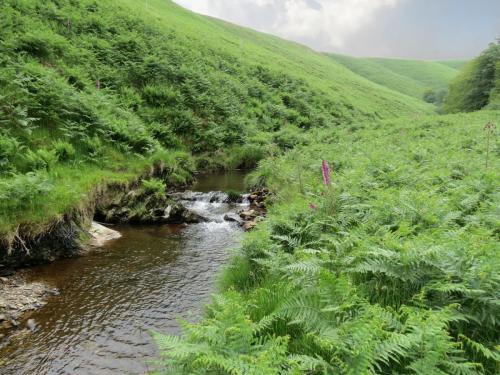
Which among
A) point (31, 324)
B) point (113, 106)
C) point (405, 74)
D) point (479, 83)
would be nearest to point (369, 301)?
point (31, 324)

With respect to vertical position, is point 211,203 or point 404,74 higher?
point 404,74

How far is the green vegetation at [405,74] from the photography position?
5061 inches

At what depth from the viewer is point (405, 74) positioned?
170500mm

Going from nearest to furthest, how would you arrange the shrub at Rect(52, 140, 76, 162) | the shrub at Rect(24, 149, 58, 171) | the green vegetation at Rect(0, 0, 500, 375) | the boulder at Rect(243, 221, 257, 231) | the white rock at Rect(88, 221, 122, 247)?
the green vegetation at Rect(0, 0, 500, 375), the white rock at Rect(88, 221, 122, 247), the shrub at Rect(24, 149, 58, 171), the boulder at Rect(243, 221, 257, 231), the shrub at Rect(52, 140, 76, 162)

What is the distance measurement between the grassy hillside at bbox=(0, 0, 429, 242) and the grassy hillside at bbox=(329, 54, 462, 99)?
333ft

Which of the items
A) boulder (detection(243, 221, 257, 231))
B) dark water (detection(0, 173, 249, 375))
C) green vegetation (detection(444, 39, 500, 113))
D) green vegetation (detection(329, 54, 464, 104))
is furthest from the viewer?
green vegetation (detection(329, 54, 464, 104))

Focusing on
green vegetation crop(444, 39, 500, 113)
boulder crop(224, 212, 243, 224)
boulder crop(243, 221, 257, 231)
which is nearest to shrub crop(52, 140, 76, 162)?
boulder crop(224, 212, 243, 224)

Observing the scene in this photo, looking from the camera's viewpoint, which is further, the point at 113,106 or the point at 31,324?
the point at 113,106

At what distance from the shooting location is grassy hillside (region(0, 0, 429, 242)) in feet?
38.2

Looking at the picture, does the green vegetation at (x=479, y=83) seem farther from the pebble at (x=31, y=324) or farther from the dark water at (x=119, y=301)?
the pebble at (x=31, y=324)

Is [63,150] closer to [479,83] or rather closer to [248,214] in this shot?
[248,214]

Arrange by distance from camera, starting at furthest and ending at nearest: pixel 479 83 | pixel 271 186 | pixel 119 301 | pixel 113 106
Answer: pixel 479 83, pixel 113 106, pixel 271 186, pixel 119 301

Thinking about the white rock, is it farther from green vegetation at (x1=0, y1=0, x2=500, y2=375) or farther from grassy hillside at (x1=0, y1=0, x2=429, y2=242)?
grassy hillside at (x1=0, y1=0, x2=429, y2=242)

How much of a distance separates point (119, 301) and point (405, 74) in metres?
187
